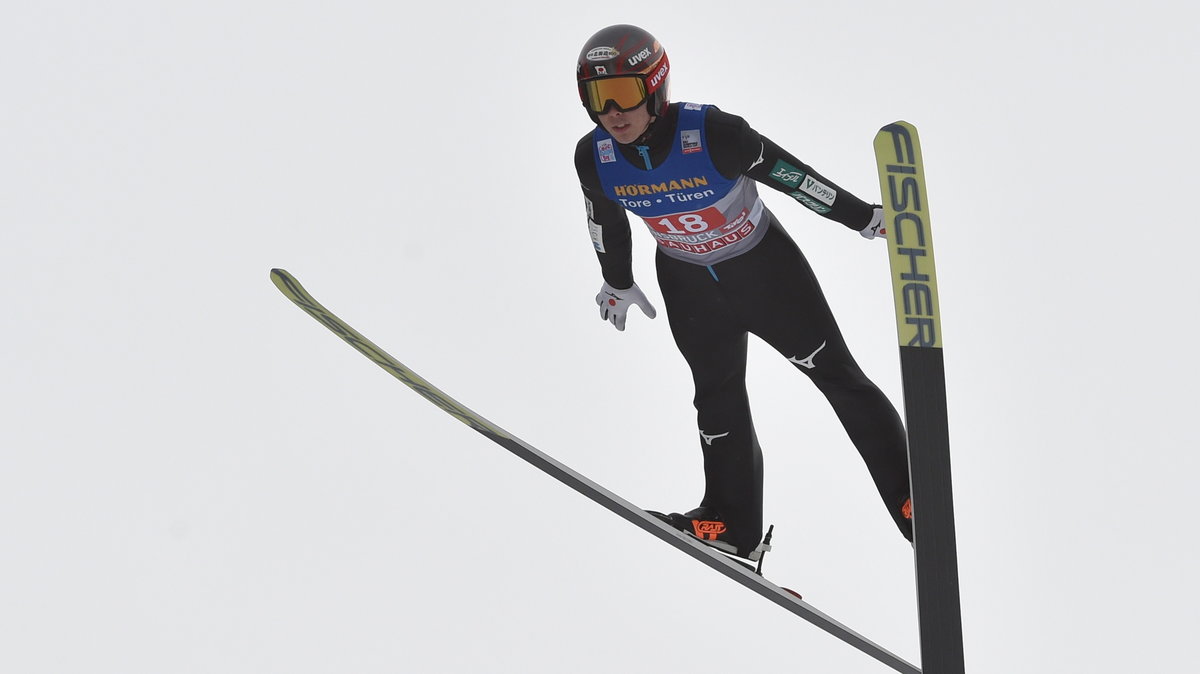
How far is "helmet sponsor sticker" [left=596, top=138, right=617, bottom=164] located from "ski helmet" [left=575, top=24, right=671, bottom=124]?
0.46 ft

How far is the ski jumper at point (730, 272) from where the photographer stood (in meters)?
2.99

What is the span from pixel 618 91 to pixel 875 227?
0.77m

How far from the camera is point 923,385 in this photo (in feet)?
7.74

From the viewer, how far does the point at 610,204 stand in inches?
129

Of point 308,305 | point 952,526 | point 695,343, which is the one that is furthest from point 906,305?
point 308,305

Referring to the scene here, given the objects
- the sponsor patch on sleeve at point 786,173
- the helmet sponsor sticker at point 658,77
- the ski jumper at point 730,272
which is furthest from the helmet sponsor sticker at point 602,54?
the sponsor patch on sleeve at point 786,173

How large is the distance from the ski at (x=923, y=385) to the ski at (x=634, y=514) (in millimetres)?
690

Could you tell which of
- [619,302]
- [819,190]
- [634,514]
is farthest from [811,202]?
[634,514]

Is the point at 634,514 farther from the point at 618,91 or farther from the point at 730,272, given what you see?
the point at 618,91

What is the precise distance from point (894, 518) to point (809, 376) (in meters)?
0.48

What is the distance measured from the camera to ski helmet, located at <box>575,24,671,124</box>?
2873 mm

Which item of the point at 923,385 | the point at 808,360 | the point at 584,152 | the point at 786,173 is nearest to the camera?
the point at 923,385

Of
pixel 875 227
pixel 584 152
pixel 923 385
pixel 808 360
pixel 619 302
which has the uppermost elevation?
pixel 584 152

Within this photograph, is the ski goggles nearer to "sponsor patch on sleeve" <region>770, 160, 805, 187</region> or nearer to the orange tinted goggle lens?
the orange tinted goggle lens
